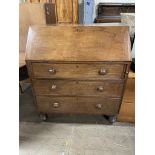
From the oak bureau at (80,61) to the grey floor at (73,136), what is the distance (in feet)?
1.07

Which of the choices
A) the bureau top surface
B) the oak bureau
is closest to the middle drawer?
the oak bureau

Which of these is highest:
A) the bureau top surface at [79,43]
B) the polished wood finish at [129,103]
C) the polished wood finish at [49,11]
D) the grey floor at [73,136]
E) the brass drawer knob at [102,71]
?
the polished wood finish at [49,11]

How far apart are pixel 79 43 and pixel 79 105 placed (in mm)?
618

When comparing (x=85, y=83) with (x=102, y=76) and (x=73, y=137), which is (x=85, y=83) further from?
(x=73, y=137)

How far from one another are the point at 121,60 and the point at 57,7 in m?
2.03

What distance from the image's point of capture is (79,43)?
1.64 metres

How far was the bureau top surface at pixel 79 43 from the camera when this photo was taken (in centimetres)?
160

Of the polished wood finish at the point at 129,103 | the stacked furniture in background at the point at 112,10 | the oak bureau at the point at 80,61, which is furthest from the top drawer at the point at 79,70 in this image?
the stacked furniture in background at the point at 112,10

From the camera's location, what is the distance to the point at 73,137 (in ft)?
6.06

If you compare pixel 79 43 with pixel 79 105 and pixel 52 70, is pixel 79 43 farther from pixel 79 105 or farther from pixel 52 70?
pixel 79 105

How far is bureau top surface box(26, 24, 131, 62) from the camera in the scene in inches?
63.0

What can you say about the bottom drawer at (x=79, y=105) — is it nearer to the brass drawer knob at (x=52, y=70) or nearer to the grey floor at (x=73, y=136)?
the grey floor at (x=73, y=136)

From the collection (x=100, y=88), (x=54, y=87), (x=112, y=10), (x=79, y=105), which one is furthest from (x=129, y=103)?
(x=112, y=10)

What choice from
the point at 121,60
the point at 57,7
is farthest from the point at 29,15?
the point at 121,60
